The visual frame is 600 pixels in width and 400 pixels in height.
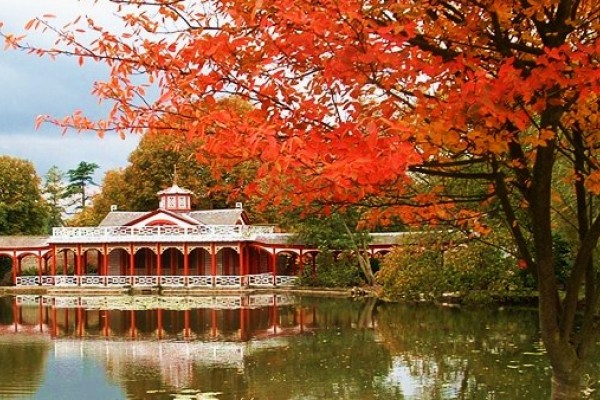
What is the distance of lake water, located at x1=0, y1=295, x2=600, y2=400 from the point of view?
40.0 ft

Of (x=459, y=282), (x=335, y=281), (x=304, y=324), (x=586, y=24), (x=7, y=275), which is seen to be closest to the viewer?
(x=586, y=24)

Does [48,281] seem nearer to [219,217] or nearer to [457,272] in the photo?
[219,217]

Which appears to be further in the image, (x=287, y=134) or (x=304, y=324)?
(x=304, y=324)

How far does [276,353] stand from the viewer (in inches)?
623

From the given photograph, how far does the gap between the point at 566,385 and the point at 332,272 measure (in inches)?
1114

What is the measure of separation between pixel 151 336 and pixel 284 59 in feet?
54.7

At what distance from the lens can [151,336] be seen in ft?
62.6

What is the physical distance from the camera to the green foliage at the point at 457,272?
22.5 meters

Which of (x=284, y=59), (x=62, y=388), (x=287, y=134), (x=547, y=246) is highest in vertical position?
(x=284, y=59)

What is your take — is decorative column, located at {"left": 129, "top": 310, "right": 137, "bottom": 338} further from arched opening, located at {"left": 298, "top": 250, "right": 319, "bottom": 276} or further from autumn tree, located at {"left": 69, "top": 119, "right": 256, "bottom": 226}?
autumn tree, located at {"left": 69, "top": 119, "right": 256, "bottom": 226}

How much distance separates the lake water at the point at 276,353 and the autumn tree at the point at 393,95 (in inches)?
316

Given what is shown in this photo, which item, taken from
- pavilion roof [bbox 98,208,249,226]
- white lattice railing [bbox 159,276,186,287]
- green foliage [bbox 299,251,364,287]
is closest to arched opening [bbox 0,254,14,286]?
pavilion roof [bbox 98,208,249,226]

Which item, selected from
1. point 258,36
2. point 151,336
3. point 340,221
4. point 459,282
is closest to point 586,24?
point 258,36

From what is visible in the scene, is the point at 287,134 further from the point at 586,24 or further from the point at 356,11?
the point at 586,24
